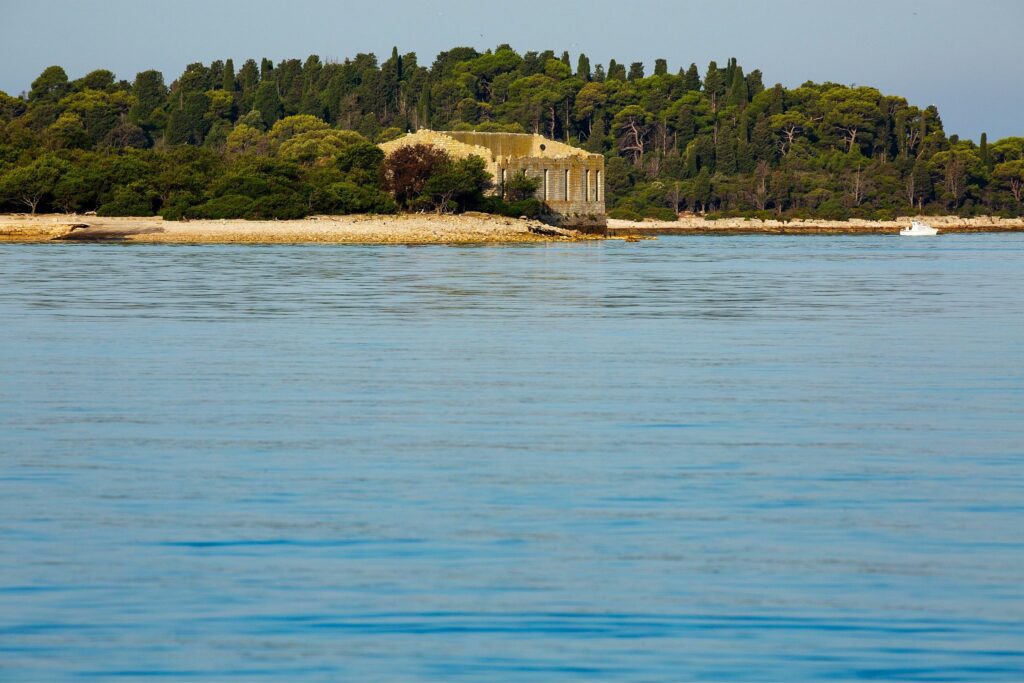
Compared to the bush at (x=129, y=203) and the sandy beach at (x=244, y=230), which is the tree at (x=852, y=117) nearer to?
the sandy beach at (x=244, y=230)

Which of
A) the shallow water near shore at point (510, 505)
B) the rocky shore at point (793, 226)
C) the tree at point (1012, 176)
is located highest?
the tree at point (1012, 176)

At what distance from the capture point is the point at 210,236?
316 feet

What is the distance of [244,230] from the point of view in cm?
9725

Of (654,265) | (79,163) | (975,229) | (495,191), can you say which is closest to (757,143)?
(975,229)

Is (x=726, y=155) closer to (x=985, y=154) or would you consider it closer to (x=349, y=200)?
(x=985, y=154)

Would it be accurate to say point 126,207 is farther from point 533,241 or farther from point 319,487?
point 319,487

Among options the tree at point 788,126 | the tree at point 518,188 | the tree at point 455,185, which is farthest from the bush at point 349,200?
the tree at point 788,126

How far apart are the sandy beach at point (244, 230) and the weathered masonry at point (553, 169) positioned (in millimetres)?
22773

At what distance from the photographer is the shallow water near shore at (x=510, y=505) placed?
29.3 ft

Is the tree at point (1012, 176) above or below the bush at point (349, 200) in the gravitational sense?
above

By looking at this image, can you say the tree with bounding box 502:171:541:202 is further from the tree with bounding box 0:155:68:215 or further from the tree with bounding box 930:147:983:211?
the tree with bounding box 930:147:983:211

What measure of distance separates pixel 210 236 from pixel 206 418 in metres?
80.2

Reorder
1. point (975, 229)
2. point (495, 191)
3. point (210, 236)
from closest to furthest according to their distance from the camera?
point (210, 236), point (495, 191), point (975, 229)

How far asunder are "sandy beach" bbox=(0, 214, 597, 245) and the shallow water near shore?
67.2 meters
